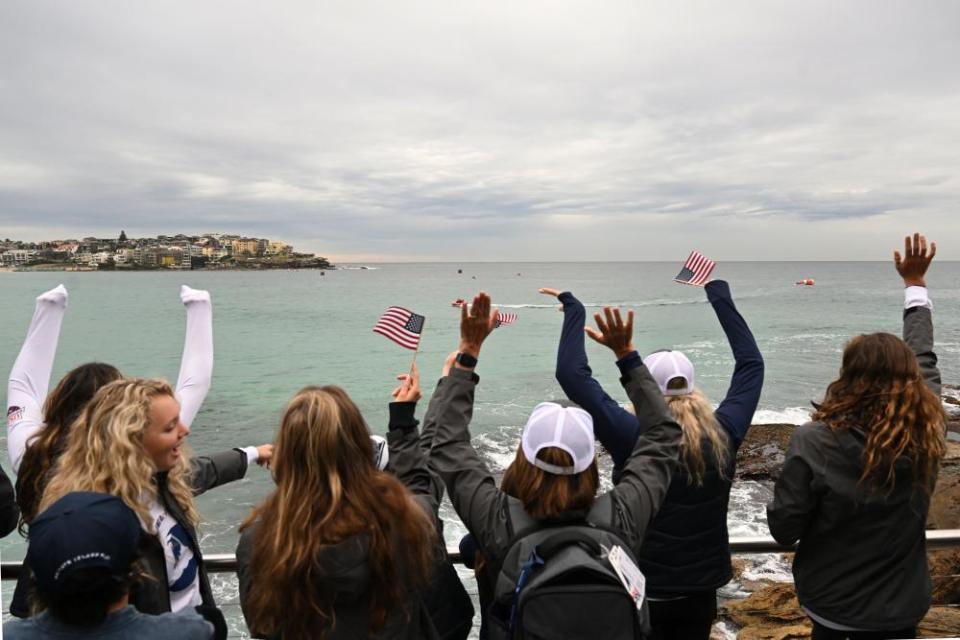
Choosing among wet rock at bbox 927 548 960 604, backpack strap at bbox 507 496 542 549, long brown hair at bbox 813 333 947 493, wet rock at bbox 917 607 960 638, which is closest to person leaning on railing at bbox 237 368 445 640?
backpack strap at bbox 507 496 542 549

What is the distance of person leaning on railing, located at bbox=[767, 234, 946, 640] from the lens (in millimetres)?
2830

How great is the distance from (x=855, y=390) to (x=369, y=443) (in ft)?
6.77

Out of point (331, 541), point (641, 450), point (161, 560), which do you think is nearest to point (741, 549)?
point (641, 450)

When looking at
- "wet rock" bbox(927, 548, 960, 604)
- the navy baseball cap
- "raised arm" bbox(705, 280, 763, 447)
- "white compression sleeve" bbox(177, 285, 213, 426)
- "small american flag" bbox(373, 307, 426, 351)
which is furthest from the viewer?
"wet rock" bbox(927, 548, 960, 604)

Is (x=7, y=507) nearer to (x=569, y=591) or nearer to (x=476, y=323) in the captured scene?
(x=476, y=323)

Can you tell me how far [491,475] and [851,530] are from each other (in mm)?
1685

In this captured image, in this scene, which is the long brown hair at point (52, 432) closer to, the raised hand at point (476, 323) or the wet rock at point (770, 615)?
the raised hand at point (476, 323)

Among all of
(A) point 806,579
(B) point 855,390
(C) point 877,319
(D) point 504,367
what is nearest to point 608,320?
(B) point 855,390

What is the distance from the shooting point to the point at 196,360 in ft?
11.7

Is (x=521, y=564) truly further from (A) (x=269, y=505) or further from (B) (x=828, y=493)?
(B) (x=828, y=493)

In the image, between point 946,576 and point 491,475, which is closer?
point 491,475

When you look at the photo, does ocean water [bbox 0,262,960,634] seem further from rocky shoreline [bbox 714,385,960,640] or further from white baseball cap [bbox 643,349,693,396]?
white baseball cap [bbox 643,349,693,396]

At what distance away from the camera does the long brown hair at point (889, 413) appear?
110 inches

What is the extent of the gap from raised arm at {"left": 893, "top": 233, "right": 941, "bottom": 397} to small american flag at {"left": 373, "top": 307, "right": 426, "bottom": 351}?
3.29m
